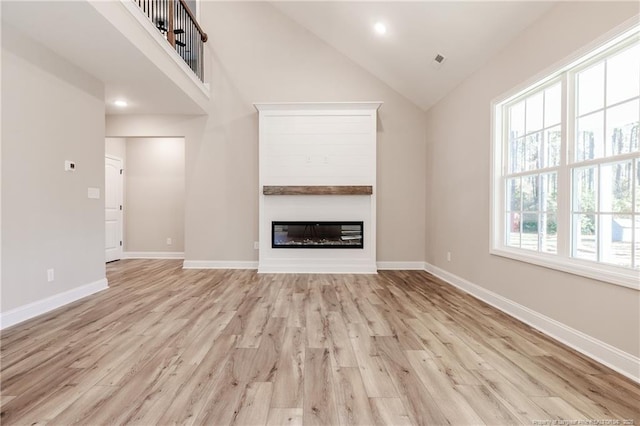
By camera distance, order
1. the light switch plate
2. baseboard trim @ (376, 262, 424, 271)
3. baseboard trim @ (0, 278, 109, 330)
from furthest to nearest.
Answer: baseboard trim @ (376, 262, 424, 271), the light switch plate, baseboard trim @ (0, 278, 109, 330)

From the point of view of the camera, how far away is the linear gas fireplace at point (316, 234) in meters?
4.61

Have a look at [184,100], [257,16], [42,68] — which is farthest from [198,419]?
[257,16]

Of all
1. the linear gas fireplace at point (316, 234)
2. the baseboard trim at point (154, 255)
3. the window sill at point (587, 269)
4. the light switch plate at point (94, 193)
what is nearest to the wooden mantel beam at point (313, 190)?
the linear gas fireplace at point (316, 234)

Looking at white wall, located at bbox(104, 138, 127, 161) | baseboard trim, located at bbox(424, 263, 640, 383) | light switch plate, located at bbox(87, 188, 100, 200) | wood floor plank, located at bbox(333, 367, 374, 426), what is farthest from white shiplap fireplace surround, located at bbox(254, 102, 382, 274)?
white wall, located at bbox(104, 138, 127, 161)

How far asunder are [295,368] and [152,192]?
18.2 ft

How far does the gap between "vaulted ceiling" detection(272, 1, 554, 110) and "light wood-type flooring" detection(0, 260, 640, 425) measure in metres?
2.76

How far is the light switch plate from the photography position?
11.0 ft

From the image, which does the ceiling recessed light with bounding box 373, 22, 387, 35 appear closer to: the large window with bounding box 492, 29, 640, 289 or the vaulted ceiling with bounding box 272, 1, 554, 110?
the vaulted ceiling with bounding box 272, 1, 554, 110

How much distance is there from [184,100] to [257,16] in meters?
2.07

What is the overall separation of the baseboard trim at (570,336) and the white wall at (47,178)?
14.7 ft

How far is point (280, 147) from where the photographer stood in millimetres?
4633

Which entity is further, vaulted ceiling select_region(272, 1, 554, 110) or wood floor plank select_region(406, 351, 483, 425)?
vaulted ceiling select_region(272, 1, 554, 110)

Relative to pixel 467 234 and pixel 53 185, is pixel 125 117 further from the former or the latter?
pixel 467 234

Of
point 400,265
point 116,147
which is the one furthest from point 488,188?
point 116,147
